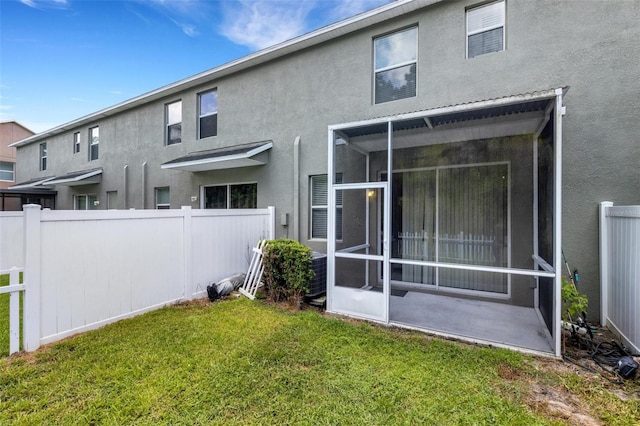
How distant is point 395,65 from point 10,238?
11275 mm

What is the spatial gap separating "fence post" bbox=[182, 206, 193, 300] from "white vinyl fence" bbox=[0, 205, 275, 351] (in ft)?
0.06

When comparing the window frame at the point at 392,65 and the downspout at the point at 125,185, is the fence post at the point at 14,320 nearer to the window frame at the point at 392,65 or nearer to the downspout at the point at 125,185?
the window frame at the point at 392,65

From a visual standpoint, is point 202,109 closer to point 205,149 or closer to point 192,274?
point 205,149

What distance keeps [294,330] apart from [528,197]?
4946mm

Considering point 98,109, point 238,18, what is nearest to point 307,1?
point 238,18

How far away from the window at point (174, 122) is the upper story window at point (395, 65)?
7.44 m

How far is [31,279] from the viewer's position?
375 centimetres

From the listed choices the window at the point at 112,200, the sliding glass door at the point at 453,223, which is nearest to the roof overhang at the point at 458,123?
the sliding glass door at the point at 453,223

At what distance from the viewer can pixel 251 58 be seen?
26.9 feet

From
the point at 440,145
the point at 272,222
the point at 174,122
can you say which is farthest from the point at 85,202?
the point at 440,145

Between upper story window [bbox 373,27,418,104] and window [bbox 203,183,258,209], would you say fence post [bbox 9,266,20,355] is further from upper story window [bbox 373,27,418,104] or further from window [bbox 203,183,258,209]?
upper story window [bbox 373,27,418,104]

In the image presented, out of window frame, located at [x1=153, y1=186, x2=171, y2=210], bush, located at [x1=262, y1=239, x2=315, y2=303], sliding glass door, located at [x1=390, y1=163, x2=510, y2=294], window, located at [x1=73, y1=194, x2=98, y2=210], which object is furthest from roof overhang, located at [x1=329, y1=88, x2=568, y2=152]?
window, located at [x1=73, y1=194, x2=98, y2=210]

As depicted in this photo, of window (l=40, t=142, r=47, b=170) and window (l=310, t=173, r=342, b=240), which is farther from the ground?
window (l=40, t=142, r=47, b=170)

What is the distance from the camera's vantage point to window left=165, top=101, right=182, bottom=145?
1041cm
